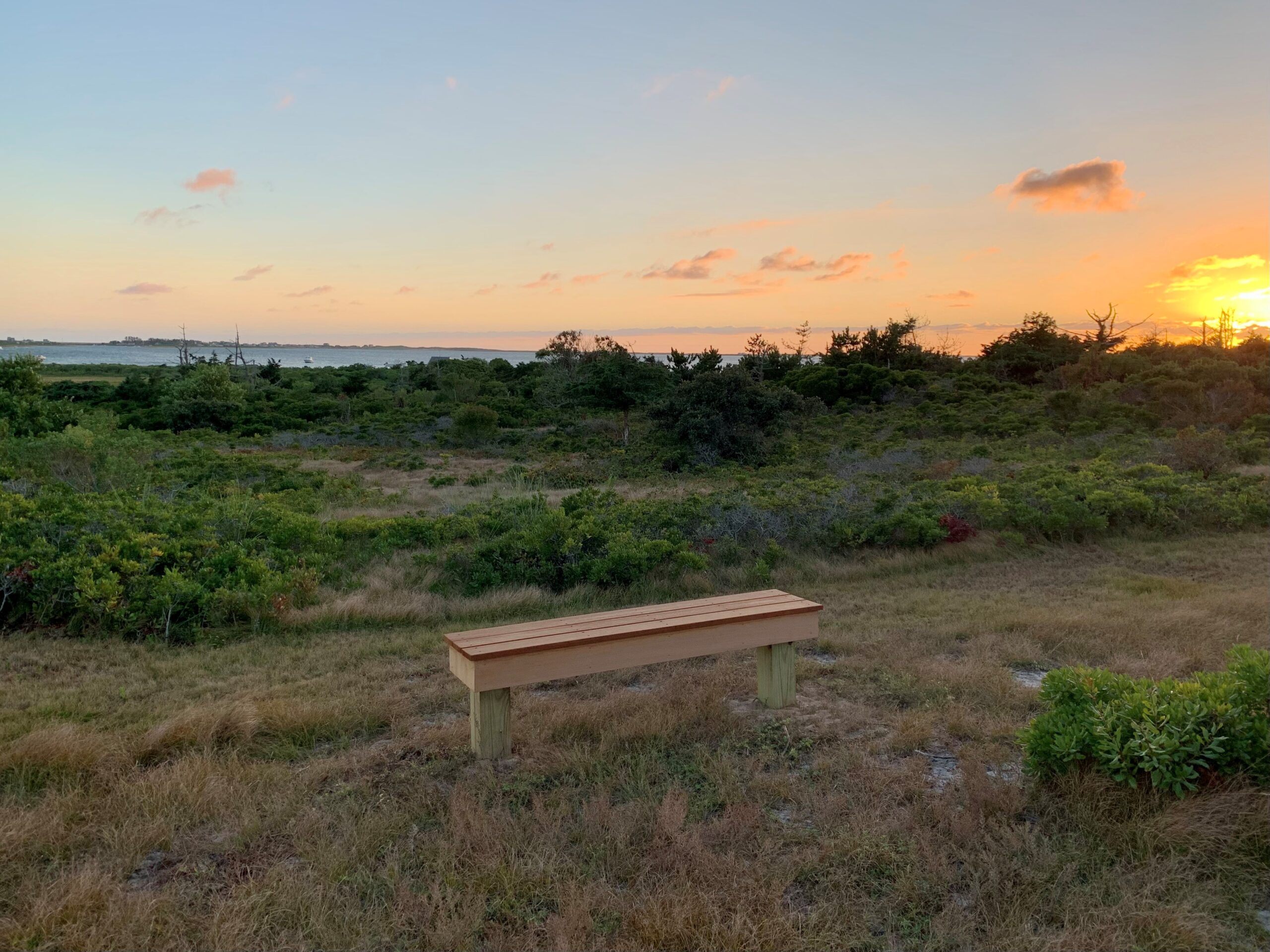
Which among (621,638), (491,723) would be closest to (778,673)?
(621,638)

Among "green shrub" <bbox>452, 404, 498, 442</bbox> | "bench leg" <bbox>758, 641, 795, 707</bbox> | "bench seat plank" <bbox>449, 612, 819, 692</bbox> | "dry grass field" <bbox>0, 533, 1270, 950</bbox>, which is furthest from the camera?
"green shrub" <bbox>452, 404, 498, 442</bbox>

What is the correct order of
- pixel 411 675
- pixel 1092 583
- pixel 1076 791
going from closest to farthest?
1. pixel 1076 791
2. pixel 411 675
3. pixel 1092 583

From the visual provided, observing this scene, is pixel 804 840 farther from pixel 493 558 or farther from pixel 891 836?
pixel 493 558

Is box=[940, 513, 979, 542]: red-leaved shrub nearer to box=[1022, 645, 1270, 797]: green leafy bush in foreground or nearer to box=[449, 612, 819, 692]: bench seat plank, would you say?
box=[449, 612, 819, 692]: bench seat plank

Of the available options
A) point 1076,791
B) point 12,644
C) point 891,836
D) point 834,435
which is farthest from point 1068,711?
point 834,435

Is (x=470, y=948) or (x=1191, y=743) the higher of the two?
(x=1191, y=743)

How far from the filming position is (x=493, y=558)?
26.7ft

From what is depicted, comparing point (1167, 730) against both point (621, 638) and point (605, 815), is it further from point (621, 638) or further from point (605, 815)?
point (621, 638)

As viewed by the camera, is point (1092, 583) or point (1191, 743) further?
point (1092, 583)

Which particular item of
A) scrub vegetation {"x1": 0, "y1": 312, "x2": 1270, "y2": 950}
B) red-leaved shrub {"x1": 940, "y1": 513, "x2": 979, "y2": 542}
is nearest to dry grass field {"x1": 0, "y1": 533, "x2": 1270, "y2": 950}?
scrub vegetation {"x1": 0, "y1": 312, "x2": 1270, "y2": 950}

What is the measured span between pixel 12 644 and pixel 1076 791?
6563mm

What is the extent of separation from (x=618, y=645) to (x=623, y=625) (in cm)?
15

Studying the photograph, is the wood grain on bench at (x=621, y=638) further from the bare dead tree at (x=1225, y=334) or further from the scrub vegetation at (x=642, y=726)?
the bare dead tree at (x=1225, y=334)

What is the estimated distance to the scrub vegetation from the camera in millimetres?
2688
